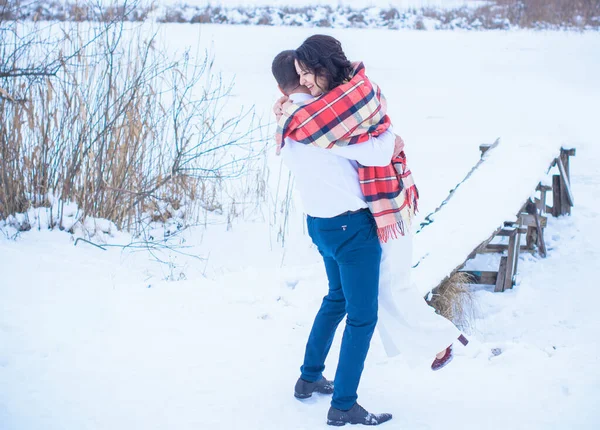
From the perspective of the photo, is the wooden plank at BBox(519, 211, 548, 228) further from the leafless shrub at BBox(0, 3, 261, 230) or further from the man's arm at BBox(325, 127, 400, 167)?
the man's arm at BBox(325, 127, 400, 167)

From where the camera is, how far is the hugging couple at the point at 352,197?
243cm

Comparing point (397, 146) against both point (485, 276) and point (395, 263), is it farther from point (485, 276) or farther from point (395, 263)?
point (485, 276)

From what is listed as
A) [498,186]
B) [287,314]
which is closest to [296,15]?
[498,186]

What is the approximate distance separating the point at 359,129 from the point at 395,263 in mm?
594

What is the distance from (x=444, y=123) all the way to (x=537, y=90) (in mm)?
2737

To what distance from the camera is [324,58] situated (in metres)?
2.40

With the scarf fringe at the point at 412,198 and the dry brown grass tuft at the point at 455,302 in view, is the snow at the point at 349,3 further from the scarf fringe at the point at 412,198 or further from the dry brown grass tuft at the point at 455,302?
the scarf fringe at the point at 412,198

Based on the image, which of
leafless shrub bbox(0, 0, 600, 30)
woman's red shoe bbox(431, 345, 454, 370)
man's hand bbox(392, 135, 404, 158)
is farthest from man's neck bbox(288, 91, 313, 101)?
leafless shrub bbox(0, 0, 600, 30)

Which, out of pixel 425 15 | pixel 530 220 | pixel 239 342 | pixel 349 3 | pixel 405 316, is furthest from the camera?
pixel 349 3

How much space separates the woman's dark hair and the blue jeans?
53 centimetres

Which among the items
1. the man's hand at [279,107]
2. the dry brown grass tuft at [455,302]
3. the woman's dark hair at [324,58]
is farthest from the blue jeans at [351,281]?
the dry brown grass tuft at [455,302]

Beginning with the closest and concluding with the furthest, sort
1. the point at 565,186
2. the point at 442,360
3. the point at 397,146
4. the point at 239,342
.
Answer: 1. the point at 397,146
2. the point at 442,360
3. the point at 239,342
4. the point at 565,186

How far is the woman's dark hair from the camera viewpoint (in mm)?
2402

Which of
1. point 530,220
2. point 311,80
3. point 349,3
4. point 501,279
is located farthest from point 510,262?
point 349,3
